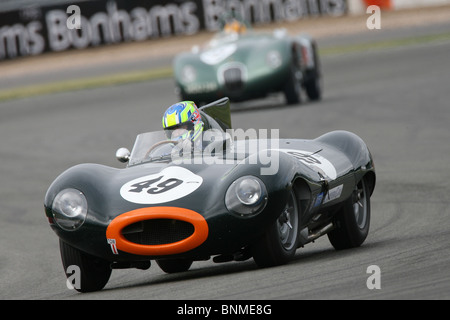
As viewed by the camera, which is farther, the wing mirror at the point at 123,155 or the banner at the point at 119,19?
the banner at the point at 119,19

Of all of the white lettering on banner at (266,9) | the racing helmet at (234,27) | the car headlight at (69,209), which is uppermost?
the car headlight at (69,209)

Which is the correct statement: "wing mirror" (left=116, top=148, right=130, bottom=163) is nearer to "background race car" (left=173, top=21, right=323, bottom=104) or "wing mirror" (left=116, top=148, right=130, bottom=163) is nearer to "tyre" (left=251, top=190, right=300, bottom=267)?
"tyre" (left=251, top=190, right=300, bottom=267)

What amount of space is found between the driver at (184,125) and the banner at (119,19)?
23.0 meters

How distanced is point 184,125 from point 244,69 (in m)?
9.90

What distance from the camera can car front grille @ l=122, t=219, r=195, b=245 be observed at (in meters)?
6.36

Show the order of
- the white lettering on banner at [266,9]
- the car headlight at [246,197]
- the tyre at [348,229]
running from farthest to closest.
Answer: the white lettering on banner at [266,9] → the tyre at [348,229] → the car headlight at [246,197]

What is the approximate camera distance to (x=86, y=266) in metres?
6.73

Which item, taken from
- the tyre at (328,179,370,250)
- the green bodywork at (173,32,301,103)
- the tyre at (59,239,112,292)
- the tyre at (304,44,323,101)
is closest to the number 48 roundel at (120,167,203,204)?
the tyre at (59,239,112,292)

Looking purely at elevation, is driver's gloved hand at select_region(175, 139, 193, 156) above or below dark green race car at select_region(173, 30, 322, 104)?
above

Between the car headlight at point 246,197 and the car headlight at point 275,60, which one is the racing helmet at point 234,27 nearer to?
the car headlight at point 275,60

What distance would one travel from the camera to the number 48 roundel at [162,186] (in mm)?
6359

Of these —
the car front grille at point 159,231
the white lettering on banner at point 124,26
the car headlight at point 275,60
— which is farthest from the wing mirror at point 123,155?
the white lettering on banner at point 124,26

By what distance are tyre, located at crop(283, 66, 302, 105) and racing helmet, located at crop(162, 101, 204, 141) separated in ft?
33.1

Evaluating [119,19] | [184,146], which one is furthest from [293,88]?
[119,19]
